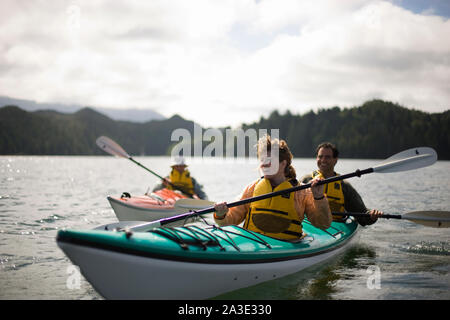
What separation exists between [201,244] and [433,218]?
4697 mm

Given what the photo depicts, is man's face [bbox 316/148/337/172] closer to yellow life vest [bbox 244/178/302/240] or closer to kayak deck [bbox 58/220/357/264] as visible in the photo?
kayak deck [bbox 58/220/357/264]

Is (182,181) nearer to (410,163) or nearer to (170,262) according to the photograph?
(410,163)

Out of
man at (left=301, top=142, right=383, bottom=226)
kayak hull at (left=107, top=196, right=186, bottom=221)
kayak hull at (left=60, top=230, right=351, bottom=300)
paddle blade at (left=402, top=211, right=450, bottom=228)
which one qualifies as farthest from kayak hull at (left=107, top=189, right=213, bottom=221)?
paddle blade at (left=402, top=211, right=450, bottom=228)

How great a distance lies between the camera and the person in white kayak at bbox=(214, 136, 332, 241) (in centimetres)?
421

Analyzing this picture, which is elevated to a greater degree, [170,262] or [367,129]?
[367,129]

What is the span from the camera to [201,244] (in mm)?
3637

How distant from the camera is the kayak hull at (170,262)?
10.1 ft

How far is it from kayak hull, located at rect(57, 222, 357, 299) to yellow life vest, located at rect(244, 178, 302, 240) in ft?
0.46

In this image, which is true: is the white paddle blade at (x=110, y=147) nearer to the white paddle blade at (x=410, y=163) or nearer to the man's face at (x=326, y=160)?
the man's face at (x=326, y=160)

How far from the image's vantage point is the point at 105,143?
951 centimetres

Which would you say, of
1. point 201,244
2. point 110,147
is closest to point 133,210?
point 110,147

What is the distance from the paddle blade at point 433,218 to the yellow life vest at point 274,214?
294 cm

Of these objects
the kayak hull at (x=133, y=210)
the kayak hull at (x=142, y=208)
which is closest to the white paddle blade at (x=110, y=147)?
the kayak hull at (x=142, y=208)

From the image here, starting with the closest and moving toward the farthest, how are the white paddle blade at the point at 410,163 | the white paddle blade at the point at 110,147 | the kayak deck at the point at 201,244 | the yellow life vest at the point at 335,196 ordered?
the kayak deck at the point at 201,244
the white paddle blade at the point at 410,163
the yellow life vest at the point at 335,196
the white paddle blade at the point at 110,147
